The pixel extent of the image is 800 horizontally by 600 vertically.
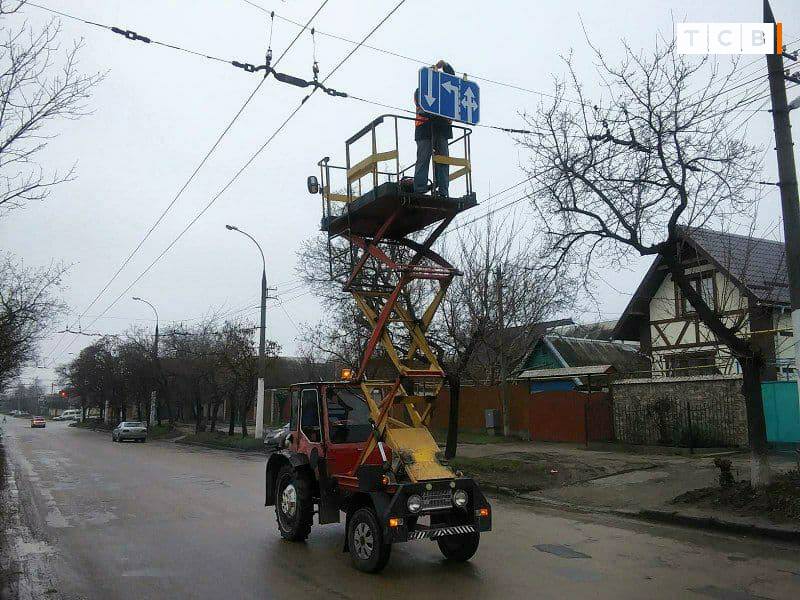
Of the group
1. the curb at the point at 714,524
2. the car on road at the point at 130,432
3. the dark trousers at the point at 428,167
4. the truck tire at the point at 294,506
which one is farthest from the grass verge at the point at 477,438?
the car on road at the point at 130,432

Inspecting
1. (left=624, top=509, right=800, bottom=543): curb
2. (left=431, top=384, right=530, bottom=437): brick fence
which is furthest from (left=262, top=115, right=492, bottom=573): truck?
(left=431, top=384, right=530, bottom=437): brick fence

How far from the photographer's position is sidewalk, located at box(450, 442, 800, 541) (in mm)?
10617

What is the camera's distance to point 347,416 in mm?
9242

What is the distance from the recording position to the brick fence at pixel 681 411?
18.9m

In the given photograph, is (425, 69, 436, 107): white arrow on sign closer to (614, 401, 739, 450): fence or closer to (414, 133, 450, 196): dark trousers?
(414, 133, 450, 196): dark trousers

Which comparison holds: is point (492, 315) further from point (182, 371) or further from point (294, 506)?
point (182, 371)

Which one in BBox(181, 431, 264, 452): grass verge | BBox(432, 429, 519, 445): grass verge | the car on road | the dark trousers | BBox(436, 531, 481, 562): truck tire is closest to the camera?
BBox(436, 531, 481, 562): truck tire

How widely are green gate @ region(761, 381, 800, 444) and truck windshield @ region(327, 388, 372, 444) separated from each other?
42.3ft

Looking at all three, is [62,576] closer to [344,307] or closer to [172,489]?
[172,489]

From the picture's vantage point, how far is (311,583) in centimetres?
701

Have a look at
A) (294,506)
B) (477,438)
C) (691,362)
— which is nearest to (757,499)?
(294,506)

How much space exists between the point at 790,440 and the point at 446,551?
1376cm

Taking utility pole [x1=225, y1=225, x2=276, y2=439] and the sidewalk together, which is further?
utility pole [x1=225, y1=225, x2=276, y2=439]

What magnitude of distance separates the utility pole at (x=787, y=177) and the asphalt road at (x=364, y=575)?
13.2 ft
